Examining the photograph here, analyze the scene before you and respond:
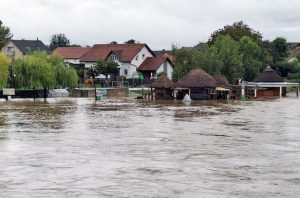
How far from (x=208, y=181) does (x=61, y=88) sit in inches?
1962

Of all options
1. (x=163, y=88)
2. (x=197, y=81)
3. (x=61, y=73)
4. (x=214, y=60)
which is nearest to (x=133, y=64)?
(x=214, y=60)

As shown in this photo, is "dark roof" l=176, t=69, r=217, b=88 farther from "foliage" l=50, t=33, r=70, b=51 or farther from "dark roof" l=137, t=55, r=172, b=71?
"foliage" l=50, t=33, r=70, b=51

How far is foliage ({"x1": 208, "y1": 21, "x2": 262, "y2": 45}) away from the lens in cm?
8425

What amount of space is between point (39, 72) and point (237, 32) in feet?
122

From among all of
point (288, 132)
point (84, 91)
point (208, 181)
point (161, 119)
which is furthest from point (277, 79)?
point (208, 181)

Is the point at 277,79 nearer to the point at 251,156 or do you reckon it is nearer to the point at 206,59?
the point at 206,59

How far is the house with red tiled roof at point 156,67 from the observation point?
80750 mm

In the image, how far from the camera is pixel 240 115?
120 feet

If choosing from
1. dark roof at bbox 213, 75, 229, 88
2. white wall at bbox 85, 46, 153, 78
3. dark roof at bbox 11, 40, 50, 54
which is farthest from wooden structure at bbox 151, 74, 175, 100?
dark roof at bbox 11, 40, 50, 54

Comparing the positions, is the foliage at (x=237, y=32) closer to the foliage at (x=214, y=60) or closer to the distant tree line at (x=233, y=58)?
the distant tree line at (x=233, y=58)

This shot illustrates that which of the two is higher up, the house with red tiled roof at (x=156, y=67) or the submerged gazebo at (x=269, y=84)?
the house with red tiled roof at (x=156, y=67)

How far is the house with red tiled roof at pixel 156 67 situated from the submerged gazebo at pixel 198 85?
71.7 feet

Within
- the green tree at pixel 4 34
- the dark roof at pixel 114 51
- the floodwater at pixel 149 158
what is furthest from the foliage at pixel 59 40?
the floodwater at pixel 149 158

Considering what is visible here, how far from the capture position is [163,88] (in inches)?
2286
